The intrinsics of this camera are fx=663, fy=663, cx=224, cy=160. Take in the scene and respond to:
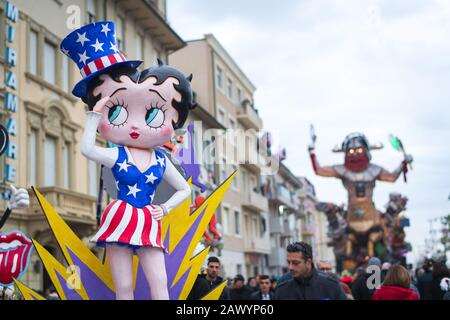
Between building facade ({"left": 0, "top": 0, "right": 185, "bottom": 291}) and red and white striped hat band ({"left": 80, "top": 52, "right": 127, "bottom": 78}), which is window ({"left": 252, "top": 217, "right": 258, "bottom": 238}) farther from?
red and white striped hat band ({"left": 80, "top": 52, "right": 127, "bottom": 78})

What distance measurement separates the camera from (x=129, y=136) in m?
5.31

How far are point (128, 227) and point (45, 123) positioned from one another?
1350 centimetres

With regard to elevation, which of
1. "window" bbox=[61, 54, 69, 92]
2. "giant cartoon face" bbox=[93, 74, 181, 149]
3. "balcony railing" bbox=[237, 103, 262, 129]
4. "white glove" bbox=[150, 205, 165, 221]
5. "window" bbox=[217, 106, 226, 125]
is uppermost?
"balcony railing" bbox=[237, 103, 262, 129]

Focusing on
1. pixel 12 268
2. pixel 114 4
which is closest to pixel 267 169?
pixel 114 4

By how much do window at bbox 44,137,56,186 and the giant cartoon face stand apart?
501 inches

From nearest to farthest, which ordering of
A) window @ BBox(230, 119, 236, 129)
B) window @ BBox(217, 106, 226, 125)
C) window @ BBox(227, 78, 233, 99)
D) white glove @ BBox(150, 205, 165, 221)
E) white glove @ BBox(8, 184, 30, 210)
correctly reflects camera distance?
white glove @ BBox(150, 205, 165, 221) → white glove @ BBox(8, 184, 30, 210) → window @ BBox(217, 106, 226, 125) → window @ BBox(230, 119, 236, 129) → window @ BBox(227, 78, 233, 99)

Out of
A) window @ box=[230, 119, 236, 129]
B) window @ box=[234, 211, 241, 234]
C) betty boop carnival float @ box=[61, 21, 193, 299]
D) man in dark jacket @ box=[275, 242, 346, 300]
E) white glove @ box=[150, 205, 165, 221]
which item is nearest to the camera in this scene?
betty boop carnival float @ box=[61, 21, 193, 299]

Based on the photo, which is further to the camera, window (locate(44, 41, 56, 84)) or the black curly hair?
window (locate(44, 41, 56, 84))

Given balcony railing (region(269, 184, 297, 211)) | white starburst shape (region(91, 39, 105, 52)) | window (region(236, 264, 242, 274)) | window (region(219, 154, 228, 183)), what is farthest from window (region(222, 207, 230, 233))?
white starburst shape (region(91, 39, 105, 52))

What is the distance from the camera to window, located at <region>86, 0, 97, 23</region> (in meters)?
19.9

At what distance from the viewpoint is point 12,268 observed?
6.50 meters

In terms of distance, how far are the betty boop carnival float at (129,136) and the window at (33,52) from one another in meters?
12.6
